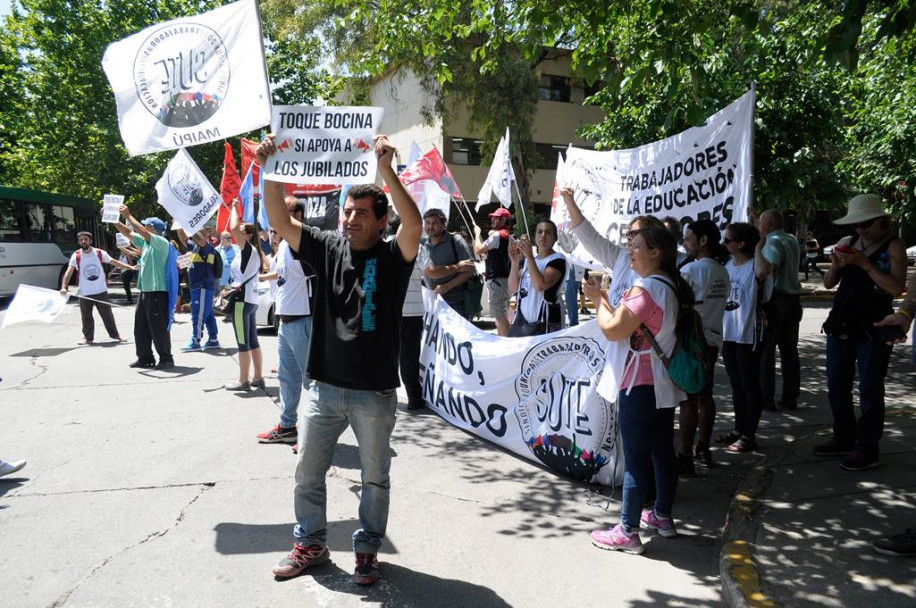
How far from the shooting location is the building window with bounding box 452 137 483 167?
31.3m

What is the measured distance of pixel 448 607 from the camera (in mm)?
3205

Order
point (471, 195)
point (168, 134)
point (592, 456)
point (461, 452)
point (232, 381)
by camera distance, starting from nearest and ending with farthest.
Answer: point (592, 456) < point (168, 134) < point (461, 452) < point (232, 381) < point (471, 195)

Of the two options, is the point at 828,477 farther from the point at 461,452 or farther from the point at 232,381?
the point at 232,381

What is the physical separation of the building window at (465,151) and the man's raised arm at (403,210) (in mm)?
28572

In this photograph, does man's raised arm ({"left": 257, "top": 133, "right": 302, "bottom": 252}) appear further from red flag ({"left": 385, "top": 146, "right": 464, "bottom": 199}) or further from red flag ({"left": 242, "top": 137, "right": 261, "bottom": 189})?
red flag ({"left": 242, "top": 137, "right": 261, "bottom": 189})

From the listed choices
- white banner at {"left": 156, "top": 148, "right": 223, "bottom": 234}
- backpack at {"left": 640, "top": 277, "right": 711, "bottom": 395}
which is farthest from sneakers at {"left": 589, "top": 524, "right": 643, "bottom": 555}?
white banner at {"left": 156, "top": 148, "right": 223, "bottom": 234}

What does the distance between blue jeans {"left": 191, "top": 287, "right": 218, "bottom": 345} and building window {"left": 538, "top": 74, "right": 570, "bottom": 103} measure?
25.5m

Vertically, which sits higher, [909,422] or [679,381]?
[679,381]

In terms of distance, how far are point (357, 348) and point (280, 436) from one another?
2.81 metres

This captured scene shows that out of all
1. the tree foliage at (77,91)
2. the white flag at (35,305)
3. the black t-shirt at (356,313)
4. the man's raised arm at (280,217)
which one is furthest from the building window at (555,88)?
the black t-shirt at (356,313)

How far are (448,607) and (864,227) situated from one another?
396 cm

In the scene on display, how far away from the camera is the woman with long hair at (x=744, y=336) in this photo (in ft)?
17.9

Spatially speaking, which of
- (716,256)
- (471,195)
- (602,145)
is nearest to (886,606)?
(716,256)

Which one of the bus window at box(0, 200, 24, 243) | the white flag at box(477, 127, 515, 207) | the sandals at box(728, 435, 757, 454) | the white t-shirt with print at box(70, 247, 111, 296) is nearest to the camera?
the sandals at box(728, 435, 757, 454)
